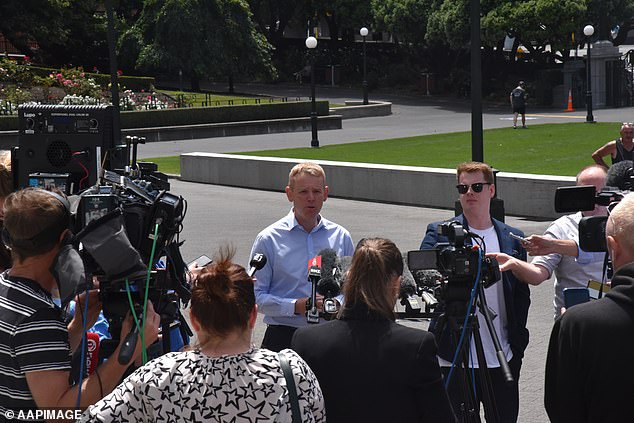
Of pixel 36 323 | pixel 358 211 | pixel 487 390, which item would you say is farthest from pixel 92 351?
pixel 358 211

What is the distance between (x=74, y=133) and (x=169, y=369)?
5.17 meters

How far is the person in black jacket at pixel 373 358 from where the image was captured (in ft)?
13.7

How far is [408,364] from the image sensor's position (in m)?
4.17

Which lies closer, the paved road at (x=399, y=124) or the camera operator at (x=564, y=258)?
the camera operator at (x=564, y=258)

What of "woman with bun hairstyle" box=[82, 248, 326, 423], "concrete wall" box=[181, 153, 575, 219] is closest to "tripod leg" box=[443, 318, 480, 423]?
"woman with bun hairstyle" box=[82, 248, 326, 423]

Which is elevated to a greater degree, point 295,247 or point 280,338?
point 295,247

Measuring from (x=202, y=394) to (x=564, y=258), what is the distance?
3532mm

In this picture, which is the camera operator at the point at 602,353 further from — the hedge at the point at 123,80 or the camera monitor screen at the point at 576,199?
the hedge at the point at 123,80

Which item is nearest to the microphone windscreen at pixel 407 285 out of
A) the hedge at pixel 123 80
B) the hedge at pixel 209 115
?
the hedge at pixel 209 115

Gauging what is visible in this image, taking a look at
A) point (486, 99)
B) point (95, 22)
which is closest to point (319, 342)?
point (486, 99)

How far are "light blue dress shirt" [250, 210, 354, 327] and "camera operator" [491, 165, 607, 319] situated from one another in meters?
1.10

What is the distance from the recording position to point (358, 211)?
64.8 ft

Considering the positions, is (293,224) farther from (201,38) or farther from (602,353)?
(201,38)

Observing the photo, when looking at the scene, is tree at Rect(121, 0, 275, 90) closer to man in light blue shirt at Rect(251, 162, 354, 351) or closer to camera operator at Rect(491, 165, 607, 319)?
camera operator at Rect(491, 165, 607, 319)
